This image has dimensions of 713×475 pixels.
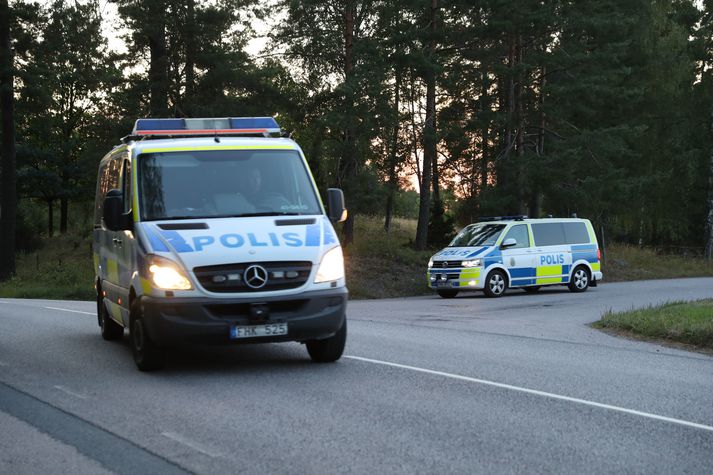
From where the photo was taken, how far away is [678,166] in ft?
156

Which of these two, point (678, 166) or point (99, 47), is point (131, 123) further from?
point (678, 166)

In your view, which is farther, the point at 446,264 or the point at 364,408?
the point at 446,264

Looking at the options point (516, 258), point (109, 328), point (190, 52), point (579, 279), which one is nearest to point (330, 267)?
point (109, 328)

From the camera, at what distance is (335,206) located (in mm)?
9836

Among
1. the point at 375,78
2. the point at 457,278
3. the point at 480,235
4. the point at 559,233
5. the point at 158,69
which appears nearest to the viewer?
the point at 457,278

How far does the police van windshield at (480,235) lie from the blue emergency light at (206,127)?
44.5 ft

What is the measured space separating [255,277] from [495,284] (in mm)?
15562

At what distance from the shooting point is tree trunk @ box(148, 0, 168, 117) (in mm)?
32156

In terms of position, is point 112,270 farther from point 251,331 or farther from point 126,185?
point 251,331

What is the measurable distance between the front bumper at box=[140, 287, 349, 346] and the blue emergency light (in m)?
2.56

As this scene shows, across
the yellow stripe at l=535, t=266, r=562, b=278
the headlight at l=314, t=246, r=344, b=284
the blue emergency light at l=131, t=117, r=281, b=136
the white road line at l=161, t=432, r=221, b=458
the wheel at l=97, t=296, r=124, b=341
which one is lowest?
the white road line at l=161, t=432, r=221, b=458

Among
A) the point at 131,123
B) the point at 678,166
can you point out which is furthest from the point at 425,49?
the point at 678,166

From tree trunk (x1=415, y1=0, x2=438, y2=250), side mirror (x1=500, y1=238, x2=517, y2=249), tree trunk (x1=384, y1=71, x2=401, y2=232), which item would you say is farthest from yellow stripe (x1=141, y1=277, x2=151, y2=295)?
tree trunk (x1=384, y1=71, x2=401, y2=232)

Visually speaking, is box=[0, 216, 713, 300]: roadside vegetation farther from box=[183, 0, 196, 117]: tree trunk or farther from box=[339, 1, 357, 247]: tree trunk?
box=[183, 0, 196, 117]: tree trunk
